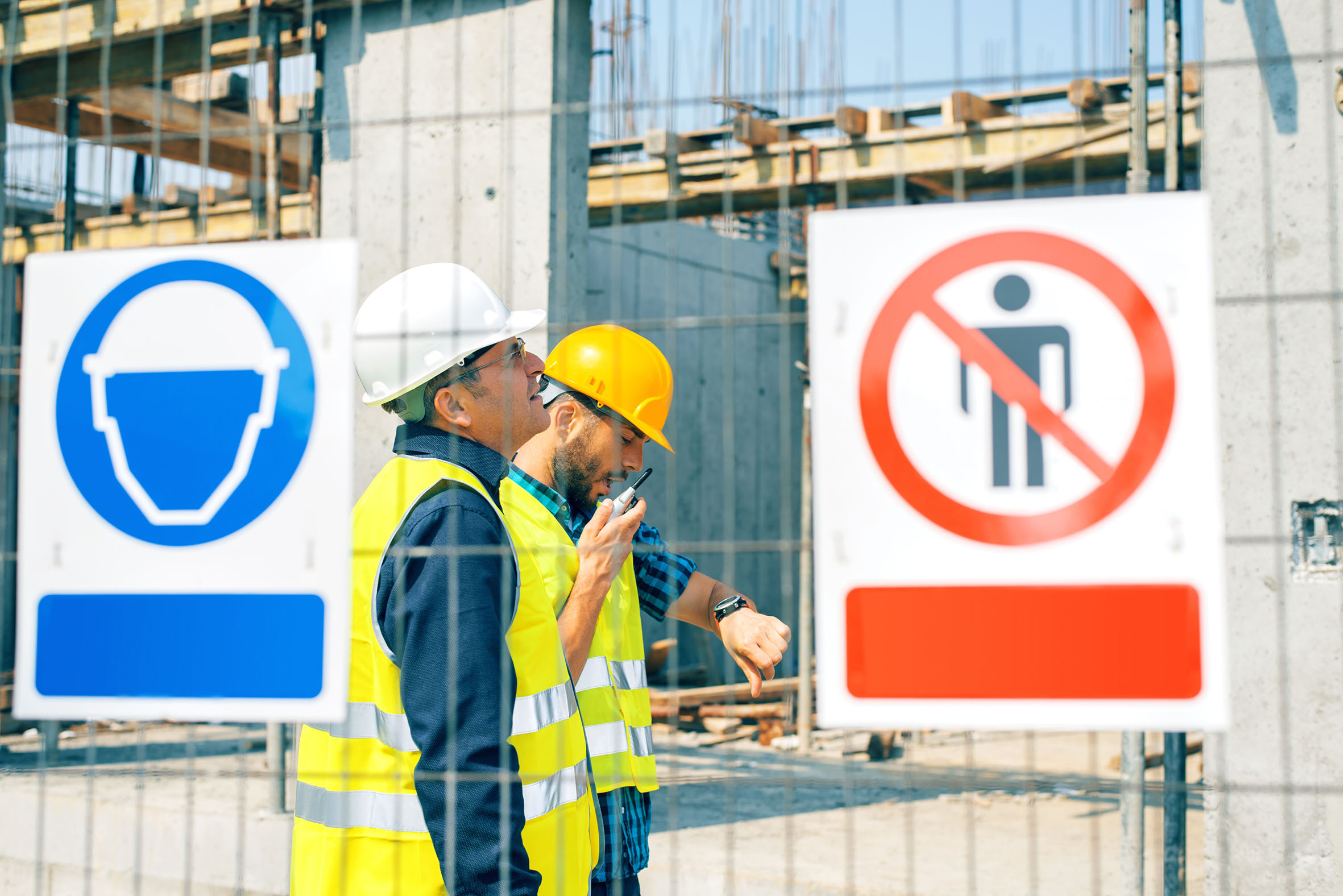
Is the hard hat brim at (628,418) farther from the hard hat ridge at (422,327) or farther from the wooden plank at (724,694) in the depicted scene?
the wooden plank at (724,694)

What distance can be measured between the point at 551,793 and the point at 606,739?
1.56 feet

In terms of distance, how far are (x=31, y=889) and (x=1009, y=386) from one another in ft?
19.1

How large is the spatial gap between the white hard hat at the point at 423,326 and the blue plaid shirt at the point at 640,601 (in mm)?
564

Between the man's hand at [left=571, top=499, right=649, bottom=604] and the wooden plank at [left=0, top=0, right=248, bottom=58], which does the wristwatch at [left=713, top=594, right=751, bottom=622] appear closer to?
the man's hand at [left=571, top=499, right=649, bottom=604]

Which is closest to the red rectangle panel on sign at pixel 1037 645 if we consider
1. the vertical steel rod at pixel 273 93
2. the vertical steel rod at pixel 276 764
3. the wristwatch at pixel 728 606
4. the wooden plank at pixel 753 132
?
the wristwatch at pixel 728 606

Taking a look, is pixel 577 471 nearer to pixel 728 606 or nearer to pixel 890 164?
pixel 728 606

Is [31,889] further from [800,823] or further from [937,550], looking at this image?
[937,550]

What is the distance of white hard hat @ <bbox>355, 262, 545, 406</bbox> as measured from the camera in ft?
8.70

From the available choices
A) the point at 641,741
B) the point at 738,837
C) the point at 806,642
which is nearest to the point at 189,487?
the point at 641,741

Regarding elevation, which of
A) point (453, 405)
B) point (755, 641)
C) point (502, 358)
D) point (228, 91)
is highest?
point (228, 91)

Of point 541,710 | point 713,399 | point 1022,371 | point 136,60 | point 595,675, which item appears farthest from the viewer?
point 713,399

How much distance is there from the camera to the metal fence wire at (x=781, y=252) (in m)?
2.72

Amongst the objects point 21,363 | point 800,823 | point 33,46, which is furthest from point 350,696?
point 33,46

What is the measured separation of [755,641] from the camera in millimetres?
3094
